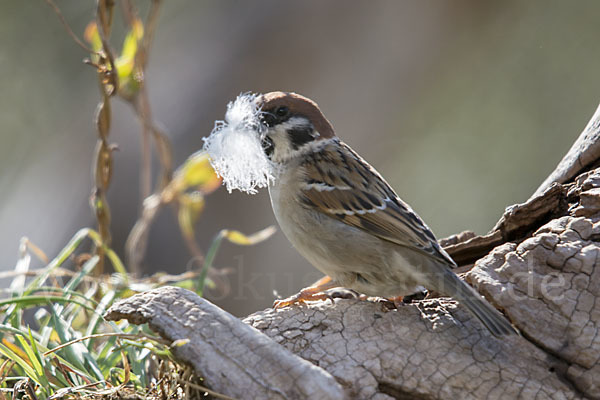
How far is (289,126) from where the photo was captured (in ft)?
8.40

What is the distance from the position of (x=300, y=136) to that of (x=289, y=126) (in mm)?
80

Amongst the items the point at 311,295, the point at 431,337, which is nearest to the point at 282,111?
the point at 311,295

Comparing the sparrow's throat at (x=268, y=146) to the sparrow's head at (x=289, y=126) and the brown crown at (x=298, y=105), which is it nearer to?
the sparrow's head at (x=289, y=126)

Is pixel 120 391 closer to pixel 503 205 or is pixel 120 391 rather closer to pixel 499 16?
pixel 499 16

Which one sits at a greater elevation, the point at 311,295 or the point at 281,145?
the point at 281,145

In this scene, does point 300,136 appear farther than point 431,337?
Yes

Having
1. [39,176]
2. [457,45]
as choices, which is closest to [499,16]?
[457,45]

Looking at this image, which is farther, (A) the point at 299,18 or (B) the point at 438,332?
(A) the point at 299,18

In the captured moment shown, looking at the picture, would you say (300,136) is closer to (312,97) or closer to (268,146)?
(268,146)

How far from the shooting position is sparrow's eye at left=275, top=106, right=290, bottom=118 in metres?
2.51

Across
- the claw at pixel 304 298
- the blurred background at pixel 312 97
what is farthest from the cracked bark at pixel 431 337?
the blurred background at pixel 312 97

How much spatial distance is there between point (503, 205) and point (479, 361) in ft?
16.0

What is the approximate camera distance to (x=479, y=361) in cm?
178

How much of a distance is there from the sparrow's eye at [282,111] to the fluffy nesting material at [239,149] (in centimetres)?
13
